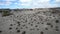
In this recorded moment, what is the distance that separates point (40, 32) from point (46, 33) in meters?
0.71

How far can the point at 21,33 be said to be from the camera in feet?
39.5

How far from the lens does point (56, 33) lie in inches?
446

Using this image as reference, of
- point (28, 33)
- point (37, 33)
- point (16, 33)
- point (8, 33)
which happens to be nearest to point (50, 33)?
point (37, 33)

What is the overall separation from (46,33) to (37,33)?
791 millimetres

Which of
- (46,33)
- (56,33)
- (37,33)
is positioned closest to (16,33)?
(37,33)

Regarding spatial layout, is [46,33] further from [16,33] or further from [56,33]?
[16,33]

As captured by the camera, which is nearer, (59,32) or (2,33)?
(59,32)

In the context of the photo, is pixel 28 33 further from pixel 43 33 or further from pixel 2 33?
pixel 2 33

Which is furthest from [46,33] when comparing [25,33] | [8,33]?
[8,33]

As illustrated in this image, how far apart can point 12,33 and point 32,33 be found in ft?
6.01

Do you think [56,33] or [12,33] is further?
[12,33]

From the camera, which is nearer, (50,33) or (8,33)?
(50,33)

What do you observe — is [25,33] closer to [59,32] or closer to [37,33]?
[37,33]

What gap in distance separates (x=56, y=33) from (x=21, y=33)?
10.1 ft
